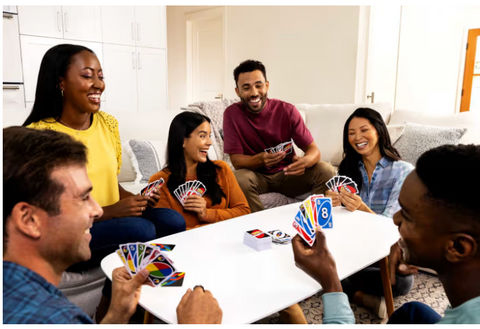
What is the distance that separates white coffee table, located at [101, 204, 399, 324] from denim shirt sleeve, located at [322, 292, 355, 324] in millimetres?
161

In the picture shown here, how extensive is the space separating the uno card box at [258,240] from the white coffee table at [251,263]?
2 cm

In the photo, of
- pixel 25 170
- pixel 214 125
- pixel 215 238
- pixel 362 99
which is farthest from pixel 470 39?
pixel 25 170

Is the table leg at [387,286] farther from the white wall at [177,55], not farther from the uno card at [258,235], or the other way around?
the white wall at [177,55]

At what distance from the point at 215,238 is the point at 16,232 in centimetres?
98

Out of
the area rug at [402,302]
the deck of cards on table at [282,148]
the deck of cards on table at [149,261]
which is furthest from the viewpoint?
the deck of cards on table at [282,148]

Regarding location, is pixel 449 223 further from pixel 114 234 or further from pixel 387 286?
pixel 114 234

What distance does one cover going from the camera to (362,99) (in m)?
4.54

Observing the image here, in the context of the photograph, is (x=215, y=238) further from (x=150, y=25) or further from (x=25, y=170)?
(x=150, y=25)

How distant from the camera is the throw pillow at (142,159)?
274 cm

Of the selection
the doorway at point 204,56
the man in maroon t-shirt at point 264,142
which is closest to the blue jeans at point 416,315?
the man in maroon t-shirt at point 264,142

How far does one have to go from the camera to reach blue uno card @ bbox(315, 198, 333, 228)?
A: 1.59 m

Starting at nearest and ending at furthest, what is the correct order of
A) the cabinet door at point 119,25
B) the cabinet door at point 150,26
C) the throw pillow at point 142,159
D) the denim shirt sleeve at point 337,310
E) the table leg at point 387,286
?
the denim shirt sleeve at point 337,310
the table leg at point 387,286
the throw pillow at point 142,159
the cabinet door at point 119,25
the cabinet door at point 150,26

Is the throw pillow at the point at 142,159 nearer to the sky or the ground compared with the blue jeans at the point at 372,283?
nearer to the sky

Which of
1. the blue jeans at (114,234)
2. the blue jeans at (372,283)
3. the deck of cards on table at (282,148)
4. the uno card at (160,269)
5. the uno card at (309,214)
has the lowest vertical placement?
the blue jeans at (372,283)
